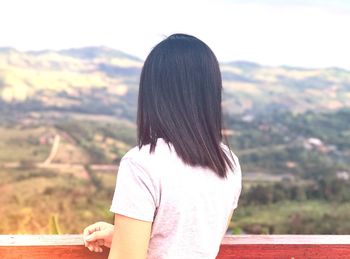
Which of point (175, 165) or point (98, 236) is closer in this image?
point (175, 165)

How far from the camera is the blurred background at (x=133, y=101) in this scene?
6141 mm

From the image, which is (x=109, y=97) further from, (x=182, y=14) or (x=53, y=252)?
(x=53, y=252)

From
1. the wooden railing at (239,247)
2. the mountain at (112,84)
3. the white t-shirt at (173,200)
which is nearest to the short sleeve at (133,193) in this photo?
the white t-shirt at (173,200)

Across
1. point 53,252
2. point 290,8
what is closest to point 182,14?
point 290,8

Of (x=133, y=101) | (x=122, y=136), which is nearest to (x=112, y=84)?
(x=133, y=101)

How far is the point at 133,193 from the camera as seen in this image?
1164 millimetres

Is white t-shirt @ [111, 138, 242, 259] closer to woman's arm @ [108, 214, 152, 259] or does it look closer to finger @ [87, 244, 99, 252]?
woman's arm @ [108, 214, 152, 259]

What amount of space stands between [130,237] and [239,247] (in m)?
0.50

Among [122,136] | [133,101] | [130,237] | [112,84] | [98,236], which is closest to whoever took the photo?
[130,237]

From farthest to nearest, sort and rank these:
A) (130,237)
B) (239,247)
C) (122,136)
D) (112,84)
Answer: (112,84) < (122,136) < (239,247) < (130,237)

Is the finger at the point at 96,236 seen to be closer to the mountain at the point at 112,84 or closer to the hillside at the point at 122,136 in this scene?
the hillside at the point at 122,136

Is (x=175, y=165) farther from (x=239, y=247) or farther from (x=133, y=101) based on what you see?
(x=133, y=101)

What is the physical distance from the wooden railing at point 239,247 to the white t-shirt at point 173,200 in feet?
0.92

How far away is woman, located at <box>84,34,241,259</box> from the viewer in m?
1.17
